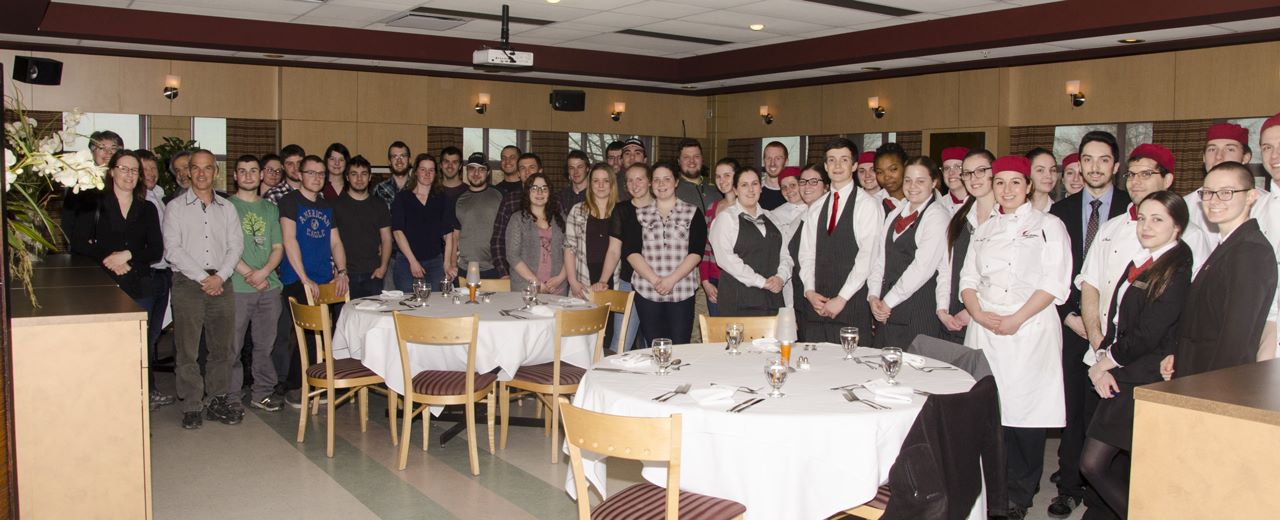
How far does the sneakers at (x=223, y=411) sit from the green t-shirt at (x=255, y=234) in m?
0.69

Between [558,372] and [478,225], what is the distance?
245 cm

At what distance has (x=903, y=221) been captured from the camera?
195 inches

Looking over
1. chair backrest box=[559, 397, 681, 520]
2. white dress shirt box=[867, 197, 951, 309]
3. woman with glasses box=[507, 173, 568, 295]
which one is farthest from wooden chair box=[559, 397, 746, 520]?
woman with glasses box=[507, 173, 568, 295]

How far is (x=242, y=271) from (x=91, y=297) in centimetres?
207

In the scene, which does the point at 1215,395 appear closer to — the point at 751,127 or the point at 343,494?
the point at 343,494

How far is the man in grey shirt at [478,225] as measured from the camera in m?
7.14

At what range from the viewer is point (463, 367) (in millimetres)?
5277

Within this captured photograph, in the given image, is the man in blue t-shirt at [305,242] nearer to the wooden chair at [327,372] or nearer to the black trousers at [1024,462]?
the wooden chair at [327,372]

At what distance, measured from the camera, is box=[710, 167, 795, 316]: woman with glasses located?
5.56m

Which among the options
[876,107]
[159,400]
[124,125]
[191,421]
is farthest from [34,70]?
[876,107]

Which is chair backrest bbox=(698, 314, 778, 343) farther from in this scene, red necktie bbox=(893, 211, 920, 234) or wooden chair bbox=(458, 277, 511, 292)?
wooden chair bbox=(458, 277, 511, 292)

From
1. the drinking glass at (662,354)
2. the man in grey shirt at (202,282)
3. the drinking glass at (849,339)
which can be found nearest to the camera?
the drinking glass at (662,354)

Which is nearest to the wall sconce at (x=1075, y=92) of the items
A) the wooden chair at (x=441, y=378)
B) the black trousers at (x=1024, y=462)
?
the black trousers at (x=1024, y=462)

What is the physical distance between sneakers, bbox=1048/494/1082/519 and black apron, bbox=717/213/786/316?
1.79m
